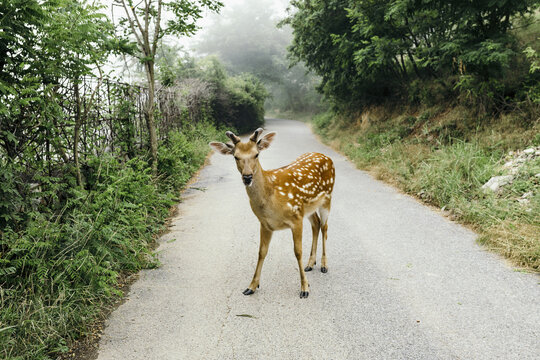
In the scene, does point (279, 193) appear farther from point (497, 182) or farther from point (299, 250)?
point (497, 182)

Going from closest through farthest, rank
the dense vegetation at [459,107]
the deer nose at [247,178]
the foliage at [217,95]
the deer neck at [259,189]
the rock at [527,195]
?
the deer nose at [247,178]
the deer neck at [259,189]
the rock at [527,195]
the dense vegetation at [459,107]
the foliage at [217,95]

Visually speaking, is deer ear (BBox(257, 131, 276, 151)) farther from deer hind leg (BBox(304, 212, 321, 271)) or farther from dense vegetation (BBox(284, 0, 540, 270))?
dense vegetation (BBox(284, 0, 540, 270))

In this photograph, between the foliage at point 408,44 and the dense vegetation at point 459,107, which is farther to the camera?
the foliage at point 408,44

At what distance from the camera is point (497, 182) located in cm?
630

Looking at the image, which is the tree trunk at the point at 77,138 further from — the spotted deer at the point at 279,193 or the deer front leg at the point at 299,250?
the deer front leg at the point at 299,250

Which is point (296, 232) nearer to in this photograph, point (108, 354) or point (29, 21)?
point (108, 354)

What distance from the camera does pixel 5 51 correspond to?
3.36 m

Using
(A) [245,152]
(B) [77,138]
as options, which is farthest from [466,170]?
(B) [77,138]

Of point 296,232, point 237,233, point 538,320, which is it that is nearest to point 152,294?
point 296,232

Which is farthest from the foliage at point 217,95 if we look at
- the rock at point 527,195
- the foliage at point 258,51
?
the foliage at point 258,51

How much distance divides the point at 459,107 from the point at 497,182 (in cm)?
481

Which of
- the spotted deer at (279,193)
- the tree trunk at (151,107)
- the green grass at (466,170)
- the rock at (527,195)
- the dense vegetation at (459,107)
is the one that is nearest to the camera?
the spotted deer at (279,193)

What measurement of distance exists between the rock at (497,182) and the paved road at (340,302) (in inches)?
41.7

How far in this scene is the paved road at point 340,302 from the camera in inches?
123
